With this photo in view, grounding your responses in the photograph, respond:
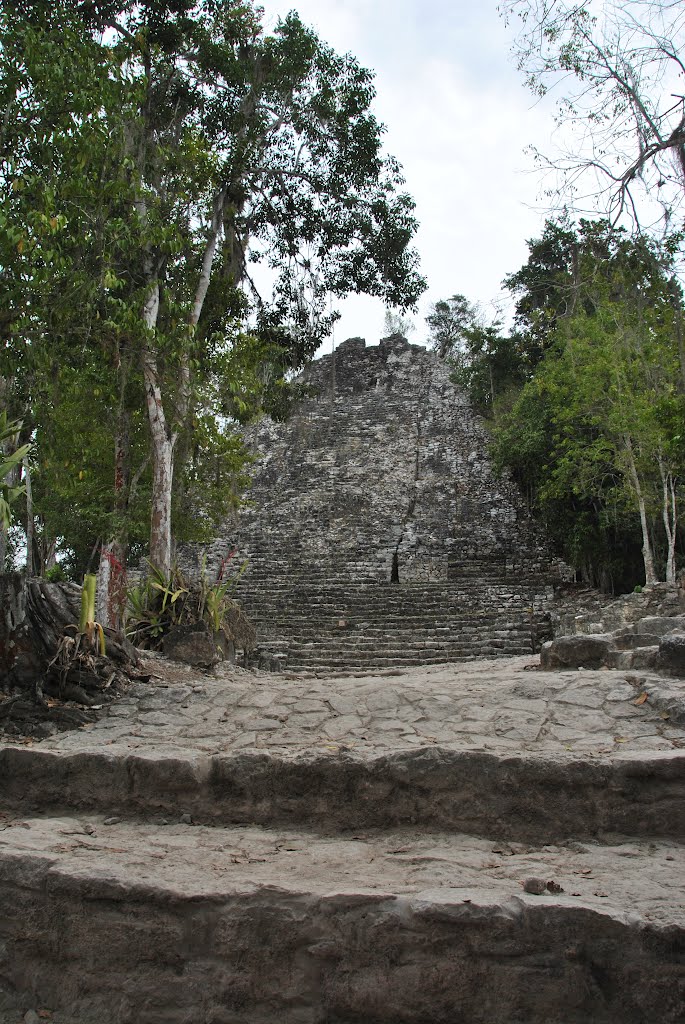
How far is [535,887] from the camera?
2.46 meters

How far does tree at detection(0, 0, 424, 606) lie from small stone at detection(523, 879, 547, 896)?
4.74 meters

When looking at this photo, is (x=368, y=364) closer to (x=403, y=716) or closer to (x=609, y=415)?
(x=609, y=415)

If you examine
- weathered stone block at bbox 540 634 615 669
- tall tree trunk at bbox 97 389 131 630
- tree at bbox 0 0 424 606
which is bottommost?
weathered stone block at bbox 540 634 615 669

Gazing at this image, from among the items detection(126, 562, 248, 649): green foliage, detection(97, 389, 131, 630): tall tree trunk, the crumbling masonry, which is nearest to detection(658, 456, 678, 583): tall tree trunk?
the crumbling masonry

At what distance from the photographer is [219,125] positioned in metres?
11.1

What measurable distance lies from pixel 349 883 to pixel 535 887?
0.62 metres

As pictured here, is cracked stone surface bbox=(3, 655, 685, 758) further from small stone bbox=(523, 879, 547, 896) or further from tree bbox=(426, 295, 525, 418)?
tree bbox=(426, 295, 525, 418)

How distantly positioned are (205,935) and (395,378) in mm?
26541

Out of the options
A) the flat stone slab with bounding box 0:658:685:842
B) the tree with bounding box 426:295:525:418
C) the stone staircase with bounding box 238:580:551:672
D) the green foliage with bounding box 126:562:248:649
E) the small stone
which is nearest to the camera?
the small stone

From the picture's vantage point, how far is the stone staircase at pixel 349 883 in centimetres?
231

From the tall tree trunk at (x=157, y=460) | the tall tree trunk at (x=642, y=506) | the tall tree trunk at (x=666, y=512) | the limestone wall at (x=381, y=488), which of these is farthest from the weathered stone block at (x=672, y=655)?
the limestone wall at (x=381, y=488)

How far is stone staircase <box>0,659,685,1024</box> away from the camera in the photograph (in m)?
2.31

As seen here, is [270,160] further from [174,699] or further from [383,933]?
[383,933]

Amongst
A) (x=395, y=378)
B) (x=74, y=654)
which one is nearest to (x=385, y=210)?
(x=74, y=654)
